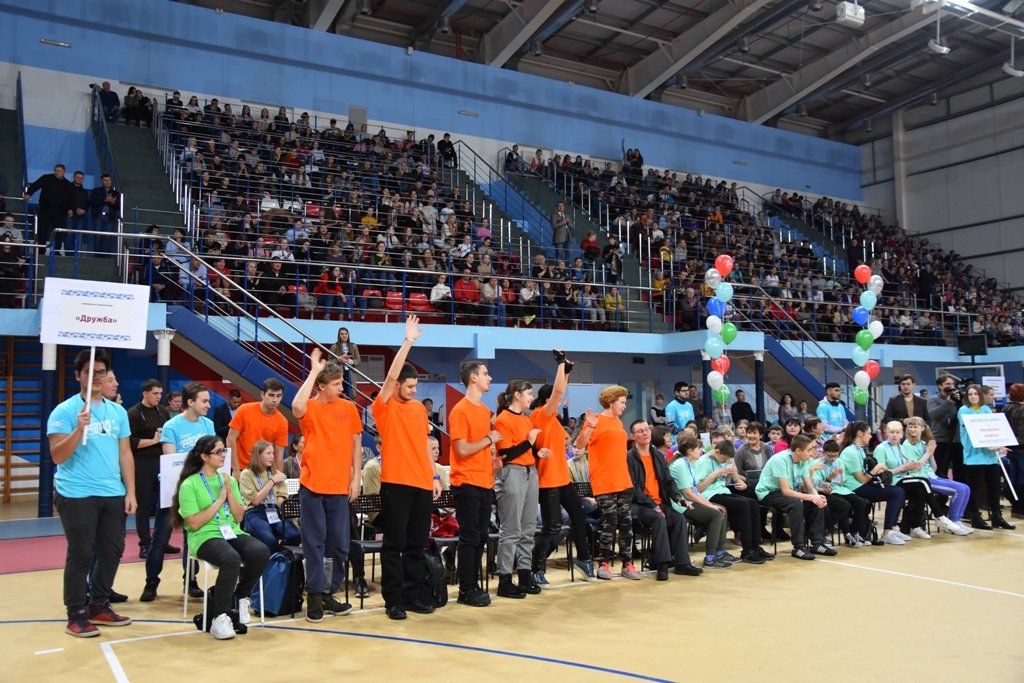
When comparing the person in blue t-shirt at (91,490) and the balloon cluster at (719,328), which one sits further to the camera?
the balloon cluster at (719,328)

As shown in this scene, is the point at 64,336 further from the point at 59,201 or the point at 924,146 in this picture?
the point at 924,146

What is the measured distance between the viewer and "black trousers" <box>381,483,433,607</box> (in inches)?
244

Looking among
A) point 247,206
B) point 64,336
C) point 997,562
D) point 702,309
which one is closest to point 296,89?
point 247,206

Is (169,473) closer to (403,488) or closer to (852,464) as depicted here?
(403,488)

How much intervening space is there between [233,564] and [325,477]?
83 centimetres

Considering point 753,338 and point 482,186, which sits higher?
point 482,186

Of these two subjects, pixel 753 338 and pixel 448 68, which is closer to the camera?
pixel 753 338

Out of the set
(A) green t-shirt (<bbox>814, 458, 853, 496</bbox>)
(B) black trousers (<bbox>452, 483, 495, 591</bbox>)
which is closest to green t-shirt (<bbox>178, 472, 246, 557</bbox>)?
(B) black trousers (<bbox>452, 483, 495, 591</bbox>)

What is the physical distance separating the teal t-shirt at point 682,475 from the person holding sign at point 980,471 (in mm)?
4120

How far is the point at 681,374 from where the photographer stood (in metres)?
20.7

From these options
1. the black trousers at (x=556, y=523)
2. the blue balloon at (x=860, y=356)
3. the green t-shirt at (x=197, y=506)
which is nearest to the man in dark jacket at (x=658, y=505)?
the black trousers at (x=556, y=523)

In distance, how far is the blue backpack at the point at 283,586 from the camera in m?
6.34

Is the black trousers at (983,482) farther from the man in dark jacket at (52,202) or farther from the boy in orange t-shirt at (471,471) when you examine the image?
the man in dark jacket at (52,202)

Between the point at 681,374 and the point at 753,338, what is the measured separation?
416 cm
